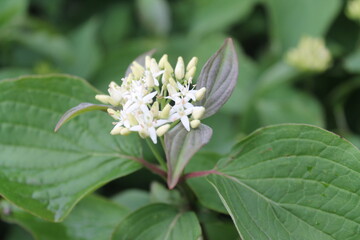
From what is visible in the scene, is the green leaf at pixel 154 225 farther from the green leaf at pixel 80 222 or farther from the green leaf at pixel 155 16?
the green leaf at pixel 155 16

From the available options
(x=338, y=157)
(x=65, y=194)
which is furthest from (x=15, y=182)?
(x=338, y=157)

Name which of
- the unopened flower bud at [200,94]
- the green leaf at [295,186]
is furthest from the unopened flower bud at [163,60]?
the green leaf at [295,186]

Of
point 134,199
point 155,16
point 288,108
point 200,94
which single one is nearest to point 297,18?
point 288,108

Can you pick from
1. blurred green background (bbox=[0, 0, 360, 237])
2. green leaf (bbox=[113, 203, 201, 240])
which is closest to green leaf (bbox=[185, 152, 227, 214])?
green leaf (bbox=[113, 203, 201, 240])

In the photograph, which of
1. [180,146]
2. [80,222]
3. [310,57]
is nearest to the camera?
[180,146]

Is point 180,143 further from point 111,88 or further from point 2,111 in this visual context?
point 2,111

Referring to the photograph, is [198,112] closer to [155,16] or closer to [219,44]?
[219,44]
